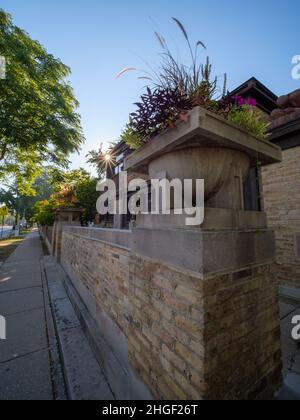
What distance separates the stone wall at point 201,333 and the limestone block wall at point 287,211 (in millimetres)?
3689

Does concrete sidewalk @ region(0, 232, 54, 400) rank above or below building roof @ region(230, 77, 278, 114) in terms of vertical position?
below

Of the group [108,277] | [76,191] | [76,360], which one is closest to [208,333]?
[108,277]

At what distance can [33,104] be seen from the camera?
32.1 ft

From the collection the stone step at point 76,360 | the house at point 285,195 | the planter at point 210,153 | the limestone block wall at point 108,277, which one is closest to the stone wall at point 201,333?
the limestone block wall at point 108,277

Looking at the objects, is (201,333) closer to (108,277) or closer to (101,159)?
(108,277)

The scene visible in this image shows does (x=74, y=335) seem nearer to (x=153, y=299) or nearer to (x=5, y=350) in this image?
(x=5, y=350)

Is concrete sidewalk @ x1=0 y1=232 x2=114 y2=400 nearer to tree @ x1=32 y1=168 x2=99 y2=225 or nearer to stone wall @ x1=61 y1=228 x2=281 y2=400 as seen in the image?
stone wall @ x1=61 y1=228 x2=281 y2=400

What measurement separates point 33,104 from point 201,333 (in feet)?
39.9

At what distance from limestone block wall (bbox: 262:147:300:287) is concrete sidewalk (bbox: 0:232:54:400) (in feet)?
17.5

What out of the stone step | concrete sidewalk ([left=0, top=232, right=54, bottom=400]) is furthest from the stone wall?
concrete sidewalk ([left=0, top=232, right=54, bottom=400])

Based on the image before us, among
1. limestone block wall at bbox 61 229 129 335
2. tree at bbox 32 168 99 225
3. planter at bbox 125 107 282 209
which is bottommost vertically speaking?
limestone block wall at bbox 61 229 129 335

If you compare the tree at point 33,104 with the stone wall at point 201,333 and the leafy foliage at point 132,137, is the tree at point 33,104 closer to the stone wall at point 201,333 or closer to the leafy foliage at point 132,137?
the leafy foliage at point 132,137

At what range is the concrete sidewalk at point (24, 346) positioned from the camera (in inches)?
109

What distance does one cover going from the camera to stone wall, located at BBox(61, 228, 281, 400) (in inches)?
50.8
